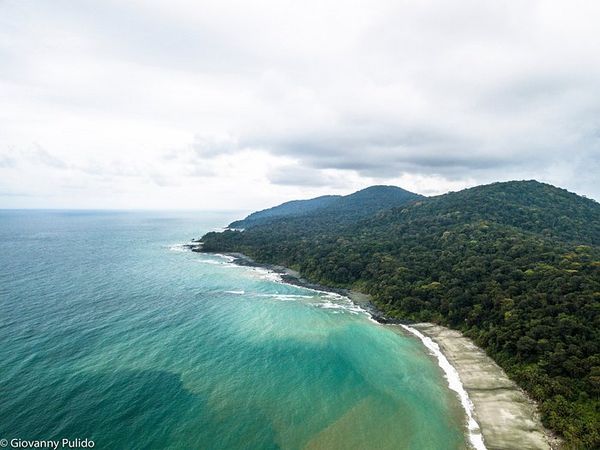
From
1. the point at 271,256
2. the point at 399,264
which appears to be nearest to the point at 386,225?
the point at 271,256

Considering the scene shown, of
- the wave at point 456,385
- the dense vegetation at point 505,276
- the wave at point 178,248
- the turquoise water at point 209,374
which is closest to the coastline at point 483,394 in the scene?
the wave at point 456,385

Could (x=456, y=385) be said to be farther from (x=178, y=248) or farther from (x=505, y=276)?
(x=178, y=248)

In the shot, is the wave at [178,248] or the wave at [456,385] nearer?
the wave at [456,385]

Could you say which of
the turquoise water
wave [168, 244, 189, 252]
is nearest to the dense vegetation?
the turquoise water

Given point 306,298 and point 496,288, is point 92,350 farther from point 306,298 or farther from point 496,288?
point 496,288

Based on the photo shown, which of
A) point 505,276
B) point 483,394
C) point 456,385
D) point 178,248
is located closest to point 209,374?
point 456,385

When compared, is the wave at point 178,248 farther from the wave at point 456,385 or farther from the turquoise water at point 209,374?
the wave at point 456,385
